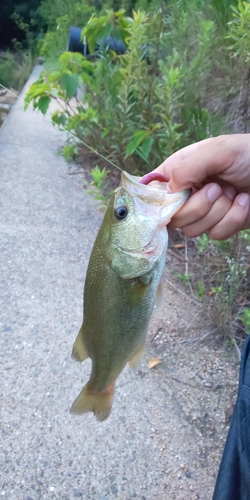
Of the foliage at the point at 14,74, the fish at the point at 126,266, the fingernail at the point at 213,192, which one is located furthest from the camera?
the foliage at the point at 14,74

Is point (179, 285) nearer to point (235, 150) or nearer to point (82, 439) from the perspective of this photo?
point (82, 439)

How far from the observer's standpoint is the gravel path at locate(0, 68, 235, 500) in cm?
208

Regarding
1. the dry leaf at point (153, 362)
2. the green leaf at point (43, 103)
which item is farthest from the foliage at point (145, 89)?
the dry leaf at point (153, 362)

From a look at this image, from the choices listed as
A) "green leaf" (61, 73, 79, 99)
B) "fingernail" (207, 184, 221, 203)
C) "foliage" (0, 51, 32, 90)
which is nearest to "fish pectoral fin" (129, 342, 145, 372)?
"fingernail" (207, 184, 221, 203)

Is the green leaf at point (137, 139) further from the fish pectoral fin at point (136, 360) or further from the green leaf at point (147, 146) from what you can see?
the fish pectoral fin at point (136, 360)

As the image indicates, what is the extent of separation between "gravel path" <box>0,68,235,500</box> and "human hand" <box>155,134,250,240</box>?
1.14 m

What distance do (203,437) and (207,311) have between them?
2.57ft

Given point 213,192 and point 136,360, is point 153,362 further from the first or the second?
point 213,192

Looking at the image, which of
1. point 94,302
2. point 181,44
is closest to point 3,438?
point 94,302

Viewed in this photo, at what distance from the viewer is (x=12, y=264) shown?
Answer: 3469 mm

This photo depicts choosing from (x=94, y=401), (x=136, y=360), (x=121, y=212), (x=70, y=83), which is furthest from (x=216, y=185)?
(x=70, y=83)

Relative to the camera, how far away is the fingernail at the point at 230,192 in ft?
5.31

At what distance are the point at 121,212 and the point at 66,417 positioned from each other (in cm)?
135

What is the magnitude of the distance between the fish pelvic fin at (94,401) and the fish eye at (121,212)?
61 centimetres
